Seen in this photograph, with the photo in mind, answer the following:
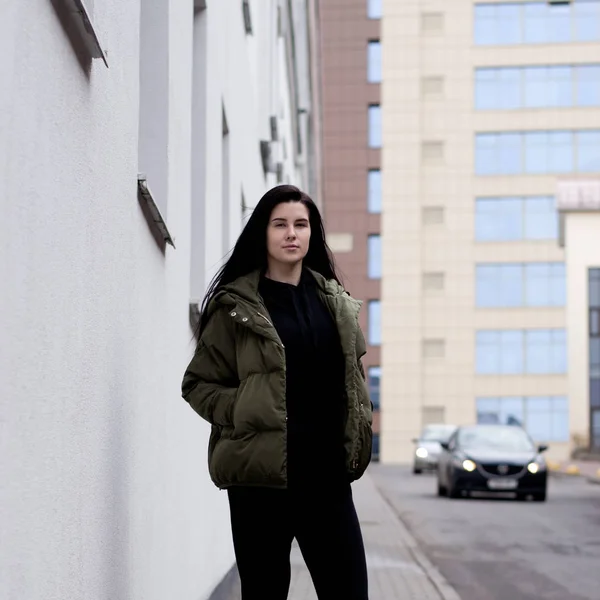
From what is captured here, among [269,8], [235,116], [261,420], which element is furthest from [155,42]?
[269,8]

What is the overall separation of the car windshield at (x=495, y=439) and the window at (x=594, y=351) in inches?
1450

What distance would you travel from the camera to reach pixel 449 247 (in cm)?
6988

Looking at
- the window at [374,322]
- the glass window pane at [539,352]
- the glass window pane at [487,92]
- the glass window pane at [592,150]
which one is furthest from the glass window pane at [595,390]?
the glass window pane at [487,92]

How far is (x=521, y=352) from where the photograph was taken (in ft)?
223

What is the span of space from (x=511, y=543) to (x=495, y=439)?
1080cm

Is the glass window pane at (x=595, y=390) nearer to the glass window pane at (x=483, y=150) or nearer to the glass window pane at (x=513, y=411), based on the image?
the glass window pane at (x=513, y=411)

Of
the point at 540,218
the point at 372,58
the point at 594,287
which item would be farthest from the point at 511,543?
the point at 372,58

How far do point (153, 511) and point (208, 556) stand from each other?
2.63 m

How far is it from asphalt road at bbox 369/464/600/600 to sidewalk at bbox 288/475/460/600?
23 cm

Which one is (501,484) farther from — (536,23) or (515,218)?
(536,23)

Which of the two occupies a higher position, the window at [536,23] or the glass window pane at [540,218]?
the window at [536,23]

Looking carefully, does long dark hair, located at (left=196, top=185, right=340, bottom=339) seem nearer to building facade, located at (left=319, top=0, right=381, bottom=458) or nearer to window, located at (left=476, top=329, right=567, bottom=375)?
window, located at (left=476, top=329, right=567, bottom=375)

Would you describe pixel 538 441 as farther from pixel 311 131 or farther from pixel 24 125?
pixel 24 125

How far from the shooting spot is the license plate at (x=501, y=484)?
24844 mm
